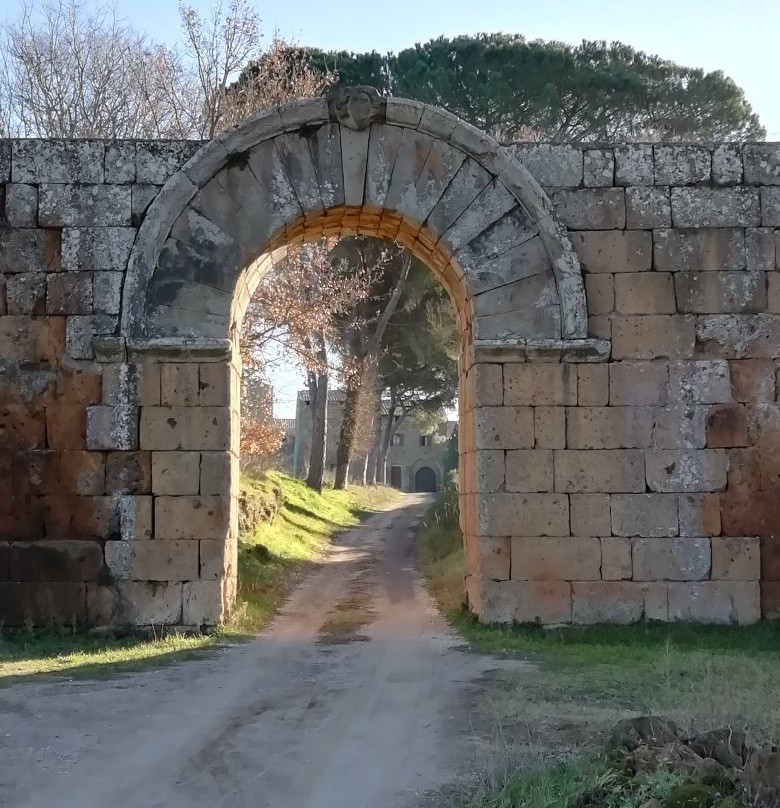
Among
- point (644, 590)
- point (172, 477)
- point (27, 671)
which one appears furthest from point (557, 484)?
point (27, 671)

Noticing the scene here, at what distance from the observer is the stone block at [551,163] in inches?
341

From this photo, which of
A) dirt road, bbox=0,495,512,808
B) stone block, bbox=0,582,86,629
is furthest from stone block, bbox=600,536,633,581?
stone block, bbox=0,582,86,629

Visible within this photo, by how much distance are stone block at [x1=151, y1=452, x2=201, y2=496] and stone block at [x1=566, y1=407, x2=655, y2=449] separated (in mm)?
3370

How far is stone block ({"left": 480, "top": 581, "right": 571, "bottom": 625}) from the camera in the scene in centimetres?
830

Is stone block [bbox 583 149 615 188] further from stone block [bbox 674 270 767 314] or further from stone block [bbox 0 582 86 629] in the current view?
stone block [bbox 0 582 86 629]

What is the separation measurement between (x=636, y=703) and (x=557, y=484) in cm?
292

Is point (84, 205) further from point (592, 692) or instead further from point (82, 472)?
point (592, 692)

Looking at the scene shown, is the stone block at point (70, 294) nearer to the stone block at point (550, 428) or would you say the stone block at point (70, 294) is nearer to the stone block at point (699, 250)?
the stone block at point (550, 428)

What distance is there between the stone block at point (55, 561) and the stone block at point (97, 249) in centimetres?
248

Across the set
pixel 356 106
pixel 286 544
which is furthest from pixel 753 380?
pixel 286 544

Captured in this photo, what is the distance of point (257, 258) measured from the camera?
8.79m

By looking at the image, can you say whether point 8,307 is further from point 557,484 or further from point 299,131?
point 557,484

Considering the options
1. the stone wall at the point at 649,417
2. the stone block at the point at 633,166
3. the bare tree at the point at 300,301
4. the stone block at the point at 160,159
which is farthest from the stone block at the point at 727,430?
the bare tree at the point at 300,301

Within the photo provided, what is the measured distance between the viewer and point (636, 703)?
5.70 metres
